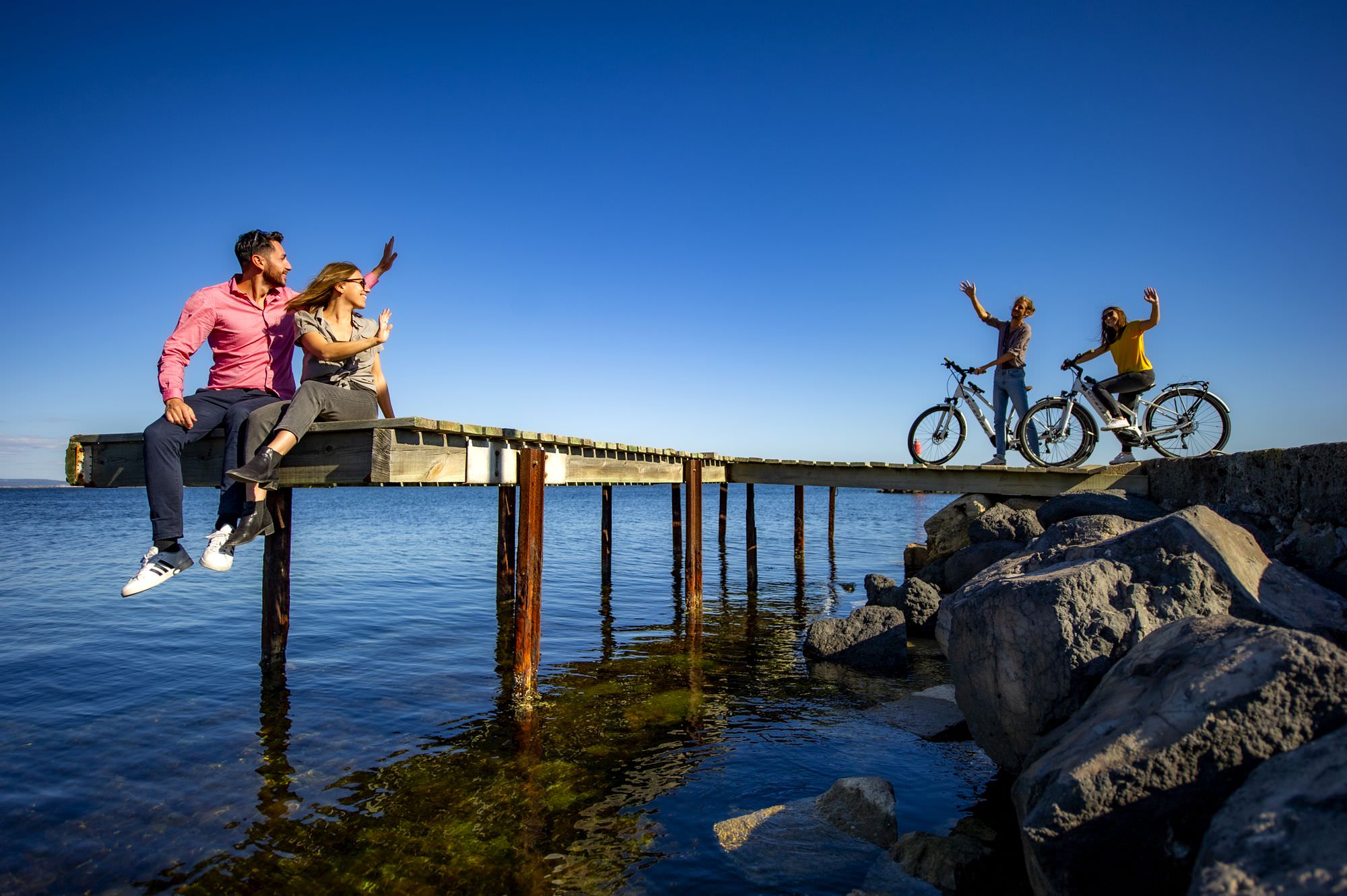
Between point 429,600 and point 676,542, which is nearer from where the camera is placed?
point 429,600

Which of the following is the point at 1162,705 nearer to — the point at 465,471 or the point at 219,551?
the point at 465,471

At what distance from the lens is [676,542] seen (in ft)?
53.4

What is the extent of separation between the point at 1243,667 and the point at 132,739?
8096mm

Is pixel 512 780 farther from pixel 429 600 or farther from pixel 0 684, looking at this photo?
pixel 429 600

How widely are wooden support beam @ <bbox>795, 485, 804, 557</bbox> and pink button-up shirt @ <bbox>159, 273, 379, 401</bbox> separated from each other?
49.5ft

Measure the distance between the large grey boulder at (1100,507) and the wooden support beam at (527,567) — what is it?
668cm

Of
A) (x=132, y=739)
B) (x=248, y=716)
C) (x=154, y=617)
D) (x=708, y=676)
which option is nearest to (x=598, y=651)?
(x=708, y=676)

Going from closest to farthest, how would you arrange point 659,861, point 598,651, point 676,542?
point 659,861, point 598,651, point 676,542

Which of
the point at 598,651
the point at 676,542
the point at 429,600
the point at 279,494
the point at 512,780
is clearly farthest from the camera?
the point at 676,542

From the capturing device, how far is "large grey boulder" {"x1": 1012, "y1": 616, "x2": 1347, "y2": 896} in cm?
274

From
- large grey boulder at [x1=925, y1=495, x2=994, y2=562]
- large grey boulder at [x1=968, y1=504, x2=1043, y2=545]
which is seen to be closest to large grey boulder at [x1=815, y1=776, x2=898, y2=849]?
large grey boulder at [x1=968, y1=504, x2=1043, y2=545]

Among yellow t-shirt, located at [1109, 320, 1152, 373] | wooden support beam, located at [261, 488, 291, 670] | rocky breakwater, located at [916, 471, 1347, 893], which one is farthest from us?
yellow t-shirt, located at [1109, 320, 1152, 373]

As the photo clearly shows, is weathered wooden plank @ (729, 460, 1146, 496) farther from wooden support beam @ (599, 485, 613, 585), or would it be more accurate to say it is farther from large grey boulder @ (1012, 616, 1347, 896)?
large grey boulder @ (1012, 616, 1347, 896)

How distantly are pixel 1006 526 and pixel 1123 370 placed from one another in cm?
286
